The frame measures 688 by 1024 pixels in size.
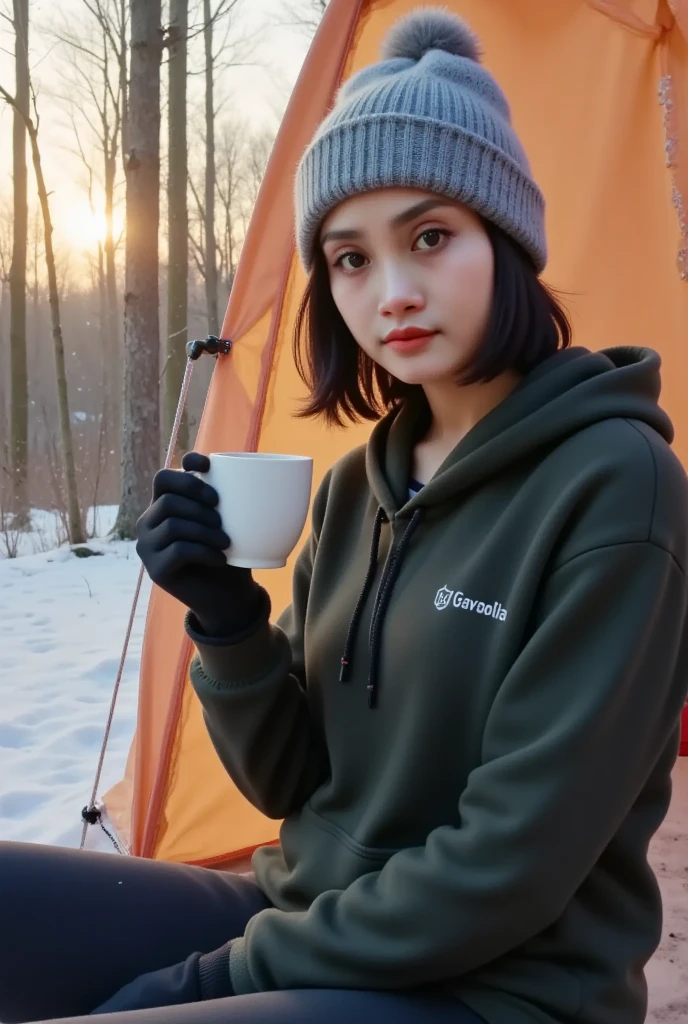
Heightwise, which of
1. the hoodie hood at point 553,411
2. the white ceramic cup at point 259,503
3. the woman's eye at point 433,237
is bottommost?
the white ceramic cup at point 259,503

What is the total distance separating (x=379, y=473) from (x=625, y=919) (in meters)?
0.51

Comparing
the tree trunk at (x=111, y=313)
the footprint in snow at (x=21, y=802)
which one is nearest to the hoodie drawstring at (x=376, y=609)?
the footprint in snow at (x=21, y=802)

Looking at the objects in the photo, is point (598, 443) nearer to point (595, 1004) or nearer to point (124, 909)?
point (595, 1004)

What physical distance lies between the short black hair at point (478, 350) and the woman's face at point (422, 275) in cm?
2

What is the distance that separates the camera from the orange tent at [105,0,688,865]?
1.57 m

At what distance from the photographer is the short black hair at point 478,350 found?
2.78ft

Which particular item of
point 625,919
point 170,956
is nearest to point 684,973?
point 625,919

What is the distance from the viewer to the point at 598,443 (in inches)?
29.7

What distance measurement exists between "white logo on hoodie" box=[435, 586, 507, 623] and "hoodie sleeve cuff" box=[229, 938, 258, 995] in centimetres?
37

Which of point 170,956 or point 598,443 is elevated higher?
point 598,443

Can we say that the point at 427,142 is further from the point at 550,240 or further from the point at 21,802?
the point at 21,802

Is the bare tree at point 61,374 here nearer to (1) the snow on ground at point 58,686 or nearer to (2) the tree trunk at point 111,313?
(1) the snow on ground at point 58,686

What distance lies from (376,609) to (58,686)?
200cm

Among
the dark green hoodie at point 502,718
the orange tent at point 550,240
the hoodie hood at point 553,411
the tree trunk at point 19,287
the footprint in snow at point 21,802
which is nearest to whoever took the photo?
the dark green hoodie at point 502,718
